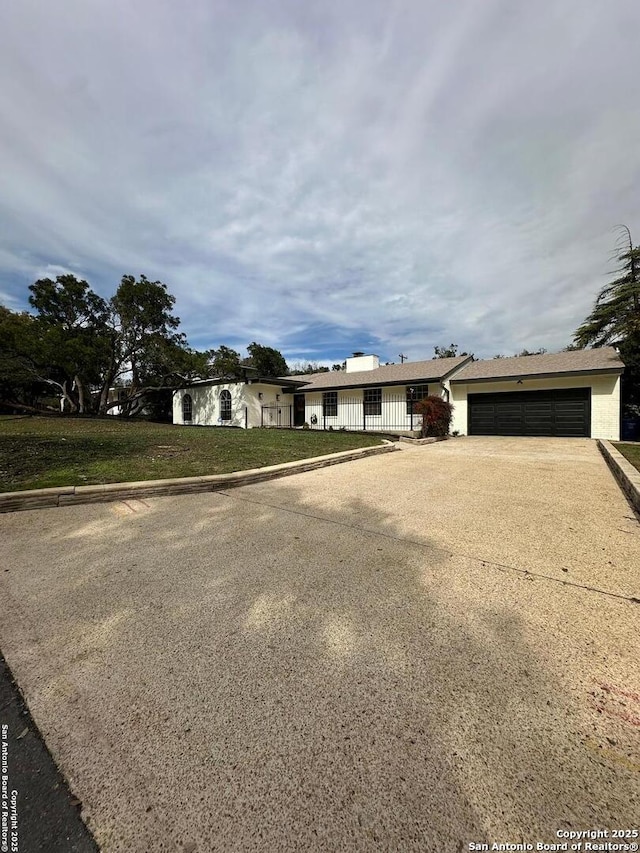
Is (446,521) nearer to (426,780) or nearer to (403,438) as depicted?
(426,780)

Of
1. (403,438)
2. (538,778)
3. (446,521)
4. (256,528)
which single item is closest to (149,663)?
(538,778)

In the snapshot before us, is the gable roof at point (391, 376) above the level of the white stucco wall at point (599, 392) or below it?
above

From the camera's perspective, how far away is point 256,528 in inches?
163

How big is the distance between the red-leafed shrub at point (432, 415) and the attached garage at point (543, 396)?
1938 millimetres

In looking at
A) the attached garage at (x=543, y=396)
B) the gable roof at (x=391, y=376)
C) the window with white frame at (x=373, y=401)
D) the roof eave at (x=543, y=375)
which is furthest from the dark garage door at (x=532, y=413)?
the window with white frame at (x=373, y=401)

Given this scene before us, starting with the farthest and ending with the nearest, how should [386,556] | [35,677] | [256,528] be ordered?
[256,528]
[386,556]
[35,677]

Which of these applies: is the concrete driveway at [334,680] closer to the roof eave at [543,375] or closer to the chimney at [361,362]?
the roof eave at [543,375]

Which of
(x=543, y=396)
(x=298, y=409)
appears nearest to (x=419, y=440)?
(x=543, y=396)

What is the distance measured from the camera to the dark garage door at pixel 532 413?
49.5 feet

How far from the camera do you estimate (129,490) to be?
539 cm

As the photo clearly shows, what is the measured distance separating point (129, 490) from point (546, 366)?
17.3m

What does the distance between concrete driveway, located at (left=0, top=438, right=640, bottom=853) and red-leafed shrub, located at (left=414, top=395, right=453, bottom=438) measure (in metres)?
11.9

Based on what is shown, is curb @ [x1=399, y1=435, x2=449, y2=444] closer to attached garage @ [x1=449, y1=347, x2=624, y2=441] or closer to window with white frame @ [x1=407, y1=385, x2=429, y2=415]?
attached garage @ [x1=449, y1=347, x2=624, y2=441]

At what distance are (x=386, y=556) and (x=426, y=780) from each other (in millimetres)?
1996
